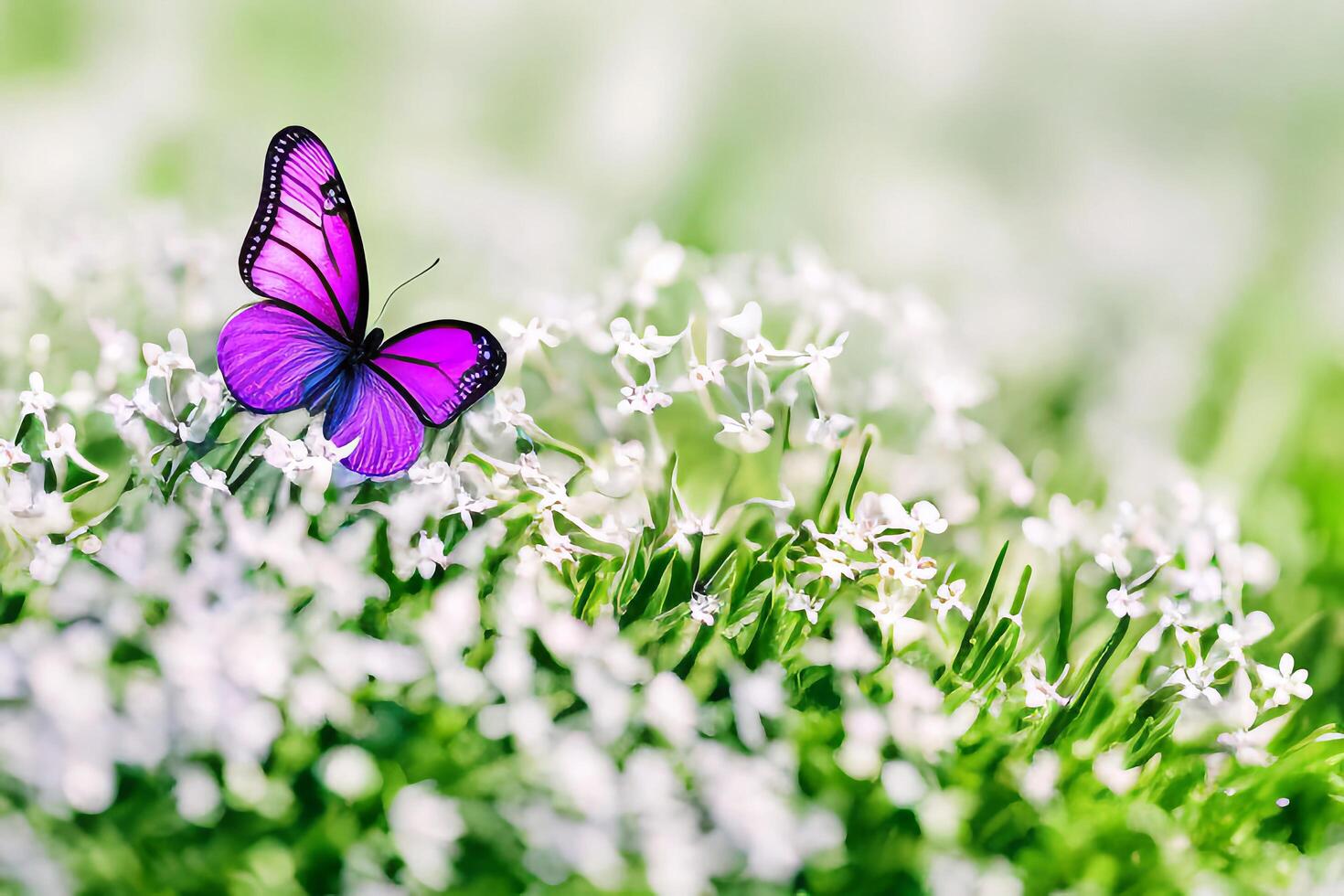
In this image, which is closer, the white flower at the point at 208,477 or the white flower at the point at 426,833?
A: the white flower at the point at 426,833

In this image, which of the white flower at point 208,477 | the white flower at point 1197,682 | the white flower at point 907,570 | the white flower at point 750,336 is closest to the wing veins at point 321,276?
the white flower at point 208,477

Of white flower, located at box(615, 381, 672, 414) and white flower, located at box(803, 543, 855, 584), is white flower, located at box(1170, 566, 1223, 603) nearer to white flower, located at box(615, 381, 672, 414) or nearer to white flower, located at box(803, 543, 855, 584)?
white flower, located at box(803, 543, 855, 584)

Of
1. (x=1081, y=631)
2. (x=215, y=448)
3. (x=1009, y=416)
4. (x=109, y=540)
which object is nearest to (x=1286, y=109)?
(x=1009, y=416)

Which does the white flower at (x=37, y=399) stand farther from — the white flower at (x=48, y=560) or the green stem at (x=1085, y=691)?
the green stem at (x=1085, y=691)

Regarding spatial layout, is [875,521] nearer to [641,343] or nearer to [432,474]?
[641,343]

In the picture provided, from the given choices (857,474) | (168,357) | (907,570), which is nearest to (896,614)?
(907,570)

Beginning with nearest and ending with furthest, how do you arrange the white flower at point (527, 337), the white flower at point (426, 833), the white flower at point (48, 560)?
the white flower at point (426, 833) < the white flower at point (48, 560) < the white flower at point (527, 337)

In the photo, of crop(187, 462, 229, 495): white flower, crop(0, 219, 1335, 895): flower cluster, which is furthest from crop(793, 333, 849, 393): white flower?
crop(187, 462, 229, 495): white flower
